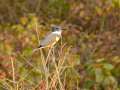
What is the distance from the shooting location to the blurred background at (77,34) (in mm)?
7312

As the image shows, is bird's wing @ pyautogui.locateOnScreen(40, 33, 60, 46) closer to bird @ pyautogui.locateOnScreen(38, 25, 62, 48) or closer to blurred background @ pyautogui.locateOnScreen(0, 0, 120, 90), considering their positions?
bird @ pyautogui.locateOnScreen(38, 25, 62, 48)

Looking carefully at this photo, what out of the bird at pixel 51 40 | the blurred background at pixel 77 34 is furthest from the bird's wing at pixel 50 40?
the blurred background at pixel 77 34

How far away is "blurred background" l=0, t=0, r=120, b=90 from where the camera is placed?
7.31 m

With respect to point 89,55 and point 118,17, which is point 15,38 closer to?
point 89,55

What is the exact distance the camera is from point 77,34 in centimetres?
942

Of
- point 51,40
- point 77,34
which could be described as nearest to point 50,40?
point 51,40

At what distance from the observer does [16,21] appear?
1026 cm

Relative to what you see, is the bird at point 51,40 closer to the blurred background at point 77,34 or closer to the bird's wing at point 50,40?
the bird's wing at point 50,40

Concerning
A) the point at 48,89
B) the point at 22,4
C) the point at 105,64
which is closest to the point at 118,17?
the point at 22,4

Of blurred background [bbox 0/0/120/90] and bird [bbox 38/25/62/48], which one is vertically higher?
bird [bbox 38/25/62/48]

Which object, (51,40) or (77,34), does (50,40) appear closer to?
(51,40)

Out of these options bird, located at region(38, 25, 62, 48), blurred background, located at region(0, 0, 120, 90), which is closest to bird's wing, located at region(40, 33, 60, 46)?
bird, located at region(38, 25, 62, 48)

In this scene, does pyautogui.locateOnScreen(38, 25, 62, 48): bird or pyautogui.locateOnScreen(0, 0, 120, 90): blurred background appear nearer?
pyautogui.locateOnScreen(38, 25, 62, 48): bird

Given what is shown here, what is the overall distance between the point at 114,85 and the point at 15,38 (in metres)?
2.23
